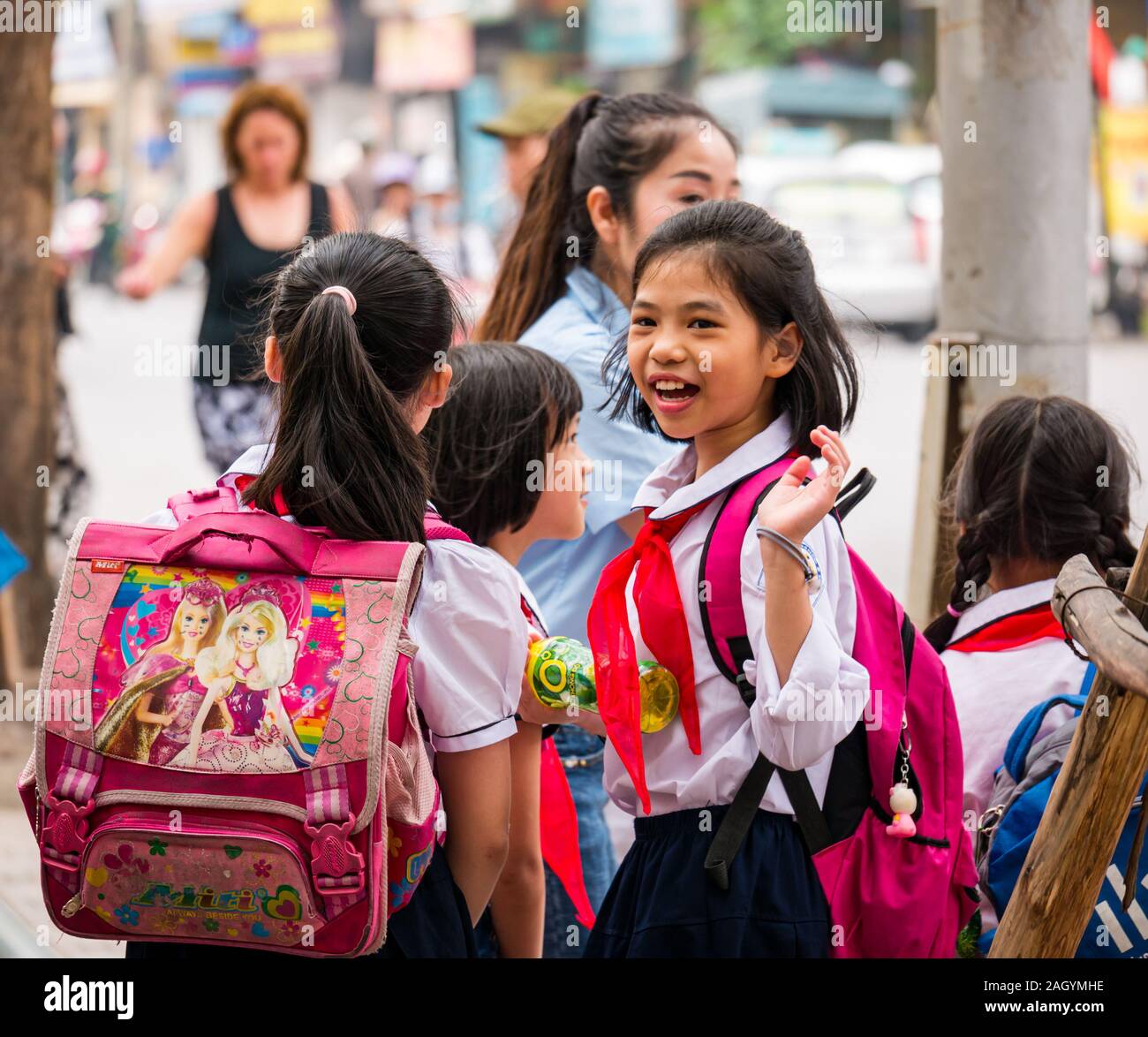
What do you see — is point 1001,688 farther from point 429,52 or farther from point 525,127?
point 429,52

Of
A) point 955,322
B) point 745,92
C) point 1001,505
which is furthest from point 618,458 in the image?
point 745,92

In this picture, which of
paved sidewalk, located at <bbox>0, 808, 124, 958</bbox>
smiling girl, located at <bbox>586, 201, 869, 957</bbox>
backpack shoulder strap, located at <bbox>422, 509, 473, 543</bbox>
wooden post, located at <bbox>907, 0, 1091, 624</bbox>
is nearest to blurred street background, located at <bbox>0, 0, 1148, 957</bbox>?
paved sidewalk, located at <bbox>0, 808, 124, 958</bbox>

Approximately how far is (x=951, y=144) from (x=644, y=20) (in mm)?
23721

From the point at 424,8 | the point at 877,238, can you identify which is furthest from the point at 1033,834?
the point at 424,8

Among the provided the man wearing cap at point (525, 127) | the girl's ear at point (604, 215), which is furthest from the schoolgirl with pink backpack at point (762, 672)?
the man wearing cap at point (525, 127)

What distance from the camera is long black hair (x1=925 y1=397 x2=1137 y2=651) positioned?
2.67 metres

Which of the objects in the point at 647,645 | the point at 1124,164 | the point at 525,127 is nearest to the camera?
the point at 647,645

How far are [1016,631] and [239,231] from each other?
4318mm

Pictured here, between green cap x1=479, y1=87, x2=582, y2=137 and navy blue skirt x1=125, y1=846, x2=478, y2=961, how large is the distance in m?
4.23

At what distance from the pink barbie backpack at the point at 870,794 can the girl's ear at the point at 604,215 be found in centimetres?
123

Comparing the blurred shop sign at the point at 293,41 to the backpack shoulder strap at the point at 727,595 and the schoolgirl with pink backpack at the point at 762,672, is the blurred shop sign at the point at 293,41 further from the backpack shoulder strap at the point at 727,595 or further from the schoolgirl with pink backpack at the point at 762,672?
the backpack shoulder strap at the point at 727,595

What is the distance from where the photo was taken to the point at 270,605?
2045mm

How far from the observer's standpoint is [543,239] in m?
3.51

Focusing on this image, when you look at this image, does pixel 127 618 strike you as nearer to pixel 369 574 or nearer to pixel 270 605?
pixel 270 605
